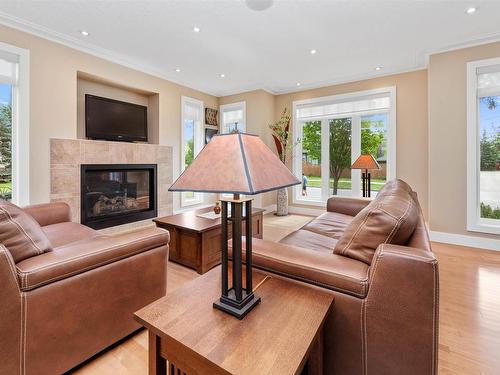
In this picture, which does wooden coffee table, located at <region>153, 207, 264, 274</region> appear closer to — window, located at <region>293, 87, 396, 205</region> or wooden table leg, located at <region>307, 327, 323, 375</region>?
wooden table leg, located at <region>307, 327, 323, 375</region>

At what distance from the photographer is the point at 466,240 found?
3.33 meters

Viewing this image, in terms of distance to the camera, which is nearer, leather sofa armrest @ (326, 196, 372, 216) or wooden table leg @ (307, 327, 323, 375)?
wooden table leg @ (307, 327, 323, 375)

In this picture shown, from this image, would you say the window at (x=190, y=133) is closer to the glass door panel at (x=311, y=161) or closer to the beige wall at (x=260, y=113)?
the beige wall at (x=260, y=113)

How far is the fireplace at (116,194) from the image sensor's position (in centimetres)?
367

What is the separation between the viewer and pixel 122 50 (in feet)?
11.8

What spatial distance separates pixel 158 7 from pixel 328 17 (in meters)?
1.87

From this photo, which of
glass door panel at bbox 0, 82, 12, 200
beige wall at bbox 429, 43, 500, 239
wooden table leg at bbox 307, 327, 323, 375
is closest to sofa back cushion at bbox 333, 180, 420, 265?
wooden table leg at bbox 307, 327, 323, 375

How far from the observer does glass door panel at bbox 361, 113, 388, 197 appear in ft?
14.9

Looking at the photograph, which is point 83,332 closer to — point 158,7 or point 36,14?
point 158,7

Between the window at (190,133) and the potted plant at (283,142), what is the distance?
63.6 inches

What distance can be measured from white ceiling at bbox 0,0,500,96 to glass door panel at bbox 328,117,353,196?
3.40 ft

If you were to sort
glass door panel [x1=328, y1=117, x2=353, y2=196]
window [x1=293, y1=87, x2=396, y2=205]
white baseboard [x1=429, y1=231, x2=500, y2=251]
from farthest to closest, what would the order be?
glass door panel [x1=328, y1=117, x2=353, y2=196]
window [x1=293, y1=87, x2=396, y2=205]
white baseboard [x1=429, y1=231, x2=500, y2=251]

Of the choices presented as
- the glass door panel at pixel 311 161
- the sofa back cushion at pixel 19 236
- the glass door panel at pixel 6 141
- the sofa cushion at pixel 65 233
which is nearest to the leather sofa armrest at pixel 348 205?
the glass door panel at pixel 311 161

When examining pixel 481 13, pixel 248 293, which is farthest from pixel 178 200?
pixel 481 13
